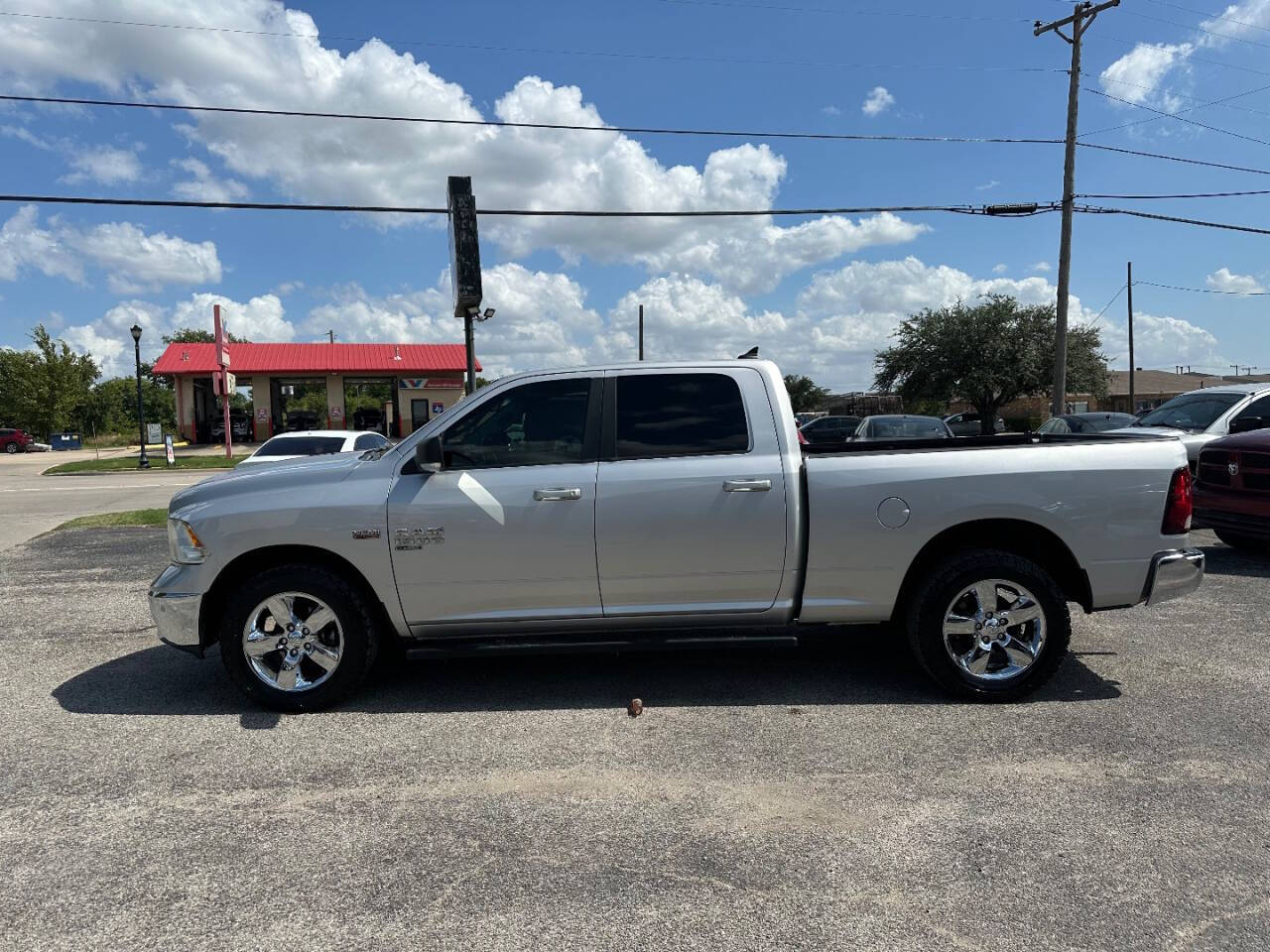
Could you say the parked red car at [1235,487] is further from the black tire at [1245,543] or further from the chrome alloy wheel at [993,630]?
the chrome alloy wheel at [993,630]

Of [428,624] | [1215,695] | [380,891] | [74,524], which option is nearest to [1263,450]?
[1215,695]

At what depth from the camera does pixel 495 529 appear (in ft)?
14.8

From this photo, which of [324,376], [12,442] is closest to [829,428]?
[324,376]

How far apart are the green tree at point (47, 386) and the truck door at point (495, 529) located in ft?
199

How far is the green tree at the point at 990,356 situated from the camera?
1479 inches

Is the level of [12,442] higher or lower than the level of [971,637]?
higher

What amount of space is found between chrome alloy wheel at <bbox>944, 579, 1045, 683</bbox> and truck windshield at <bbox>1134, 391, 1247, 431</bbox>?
7970 millimetres

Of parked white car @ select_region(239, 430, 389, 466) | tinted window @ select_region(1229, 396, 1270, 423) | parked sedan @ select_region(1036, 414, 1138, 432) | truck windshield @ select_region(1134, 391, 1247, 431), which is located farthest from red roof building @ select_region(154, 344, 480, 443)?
tinted window @ select_region(1229, 396, 1270, 423)

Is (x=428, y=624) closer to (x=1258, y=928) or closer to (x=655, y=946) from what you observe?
(x=655, y=946)

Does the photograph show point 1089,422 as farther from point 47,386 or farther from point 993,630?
point 47,386

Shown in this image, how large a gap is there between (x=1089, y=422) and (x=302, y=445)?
44.1 ft

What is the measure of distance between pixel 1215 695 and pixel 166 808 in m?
5.29

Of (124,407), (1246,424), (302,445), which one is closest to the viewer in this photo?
(1246,424)

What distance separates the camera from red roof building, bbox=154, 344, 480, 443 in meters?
41.8
